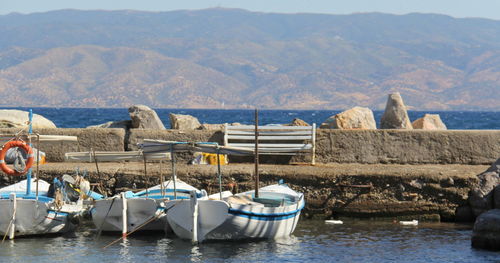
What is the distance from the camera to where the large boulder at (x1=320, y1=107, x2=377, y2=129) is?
22734 millimetres

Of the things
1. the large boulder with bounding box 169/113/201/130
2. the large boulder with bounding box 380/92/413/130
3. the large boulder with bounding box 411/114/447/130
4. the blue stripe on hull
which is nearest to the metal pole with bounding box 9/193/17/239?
the blue stripe on hull

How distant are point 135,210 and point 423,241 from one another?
5389 millimetres

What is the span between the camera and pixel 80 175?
738 inches

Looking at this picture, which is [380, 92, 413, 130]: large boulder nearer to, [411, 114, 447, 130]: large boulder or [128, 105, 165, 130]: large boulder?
[411, 114, 447, 130]: large boulder

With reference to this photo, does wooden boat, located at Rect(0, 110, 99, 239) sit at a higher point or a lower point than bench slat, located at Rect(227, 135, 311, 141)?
lower

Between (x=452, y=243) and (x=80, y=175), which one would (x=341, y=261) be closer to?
(x=452, y=243)

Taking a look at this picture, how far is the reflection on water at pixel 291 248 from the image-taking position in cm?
1459

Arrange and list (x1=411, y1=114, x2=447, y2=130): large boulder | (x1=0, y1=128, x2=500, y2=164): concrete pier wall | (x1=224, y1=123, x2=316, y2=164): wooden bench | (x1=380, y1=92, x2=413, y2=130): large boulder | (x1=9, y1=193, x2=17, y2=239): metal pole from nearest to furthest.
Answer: (x1=9, y1=193, x2=17, y2=239): metal pole
(x1=0, y1=128, x2=500, y2=164): concrete pier wall
(x1=224, y1=123, x2=316, y2=164): wooden bench
(x1=380, y1=92, x2=413, y2=130): large boulder
(x1=411, y1=114, x2=447, y2=130): large boulder

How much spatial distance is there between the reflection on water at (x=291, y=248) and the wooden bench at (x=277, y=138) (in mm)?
2701

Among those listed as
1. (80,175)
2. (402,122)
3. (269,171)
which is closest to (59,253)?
(80,175)

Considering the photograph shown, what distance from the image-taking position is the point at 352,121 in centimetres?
2291

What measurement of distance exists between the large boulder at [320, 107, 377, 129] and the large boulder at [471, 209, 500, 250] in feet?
25.5

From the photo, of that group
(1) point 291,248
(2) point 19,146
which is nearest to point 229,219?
(1) point 291,248

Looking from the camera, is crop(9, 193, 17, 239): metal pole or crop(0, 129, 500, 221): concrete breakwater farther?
crop(0, 129, 500, 221): concrete breakwater
